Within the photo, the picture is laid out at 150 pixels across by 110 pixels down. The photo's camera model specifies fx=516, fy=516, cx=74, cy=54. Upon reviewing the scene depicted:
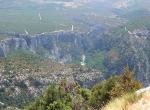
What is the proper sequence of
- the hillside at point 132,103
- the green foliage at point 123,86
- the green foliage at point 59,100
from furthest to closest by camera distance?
1. the green foliage at point 59,100
2. the green foliage at point 123,86
3. the hillside at point 132,103

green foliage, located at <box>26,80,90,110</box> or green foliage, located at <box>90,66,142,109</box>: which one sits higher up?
green foliage, located at <box>90,66,142,109</box>

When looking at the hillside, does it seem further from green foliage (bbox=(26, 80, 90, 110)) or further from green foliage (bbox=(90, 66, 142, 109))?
green foliage (bbox=(26, 80, 90, 110))

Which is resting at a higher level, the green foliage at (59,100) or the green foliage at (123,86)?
the green foliage at (123,86)

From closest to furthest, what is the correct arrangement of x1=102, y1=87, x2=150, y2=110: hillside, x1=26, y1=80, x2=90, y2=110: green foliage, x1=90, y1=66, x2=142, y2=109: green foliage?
x1=102, y1=87, x2=150, y2=110: hillside → x1=90, y1=66, x2=142, y2=109: green foliage → x1=26, y1=80, x2=90, y2=110: green foliage

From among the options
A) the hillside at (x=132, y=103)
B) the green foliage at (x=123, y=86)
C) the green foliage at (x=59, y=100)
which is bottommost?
the green foliage at (x=59, y=100)

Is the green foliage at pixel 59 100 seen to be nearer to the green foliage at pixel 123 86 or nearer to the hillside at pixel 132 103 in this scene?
the green foliage at pixel 123 86

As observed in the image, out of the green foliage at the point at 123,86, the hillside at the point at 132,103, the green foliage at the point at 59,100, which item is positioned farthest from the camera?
the green foliage at the point at 59,100

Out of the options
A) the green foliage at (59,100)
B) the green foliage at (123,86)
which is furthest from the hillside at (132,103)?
the green foliage at (59,100)

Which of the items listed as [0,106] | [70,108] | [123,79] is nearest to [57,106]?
[70,108]

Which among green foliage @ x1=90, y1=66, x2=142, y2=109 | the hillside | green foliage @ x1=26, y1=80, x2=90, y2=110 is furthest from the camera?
green foliage @ x1=26, y1=80, x2=90, y2=110

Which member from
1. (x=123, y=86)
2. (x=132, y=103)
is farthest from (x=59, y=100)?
(x=132, y=103)

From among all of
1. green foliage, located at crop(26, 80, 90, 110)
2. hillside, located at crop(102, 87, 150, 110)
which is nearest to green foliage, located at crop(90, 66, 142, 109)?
hillside, located at crop(102, 87, 150, 110)
